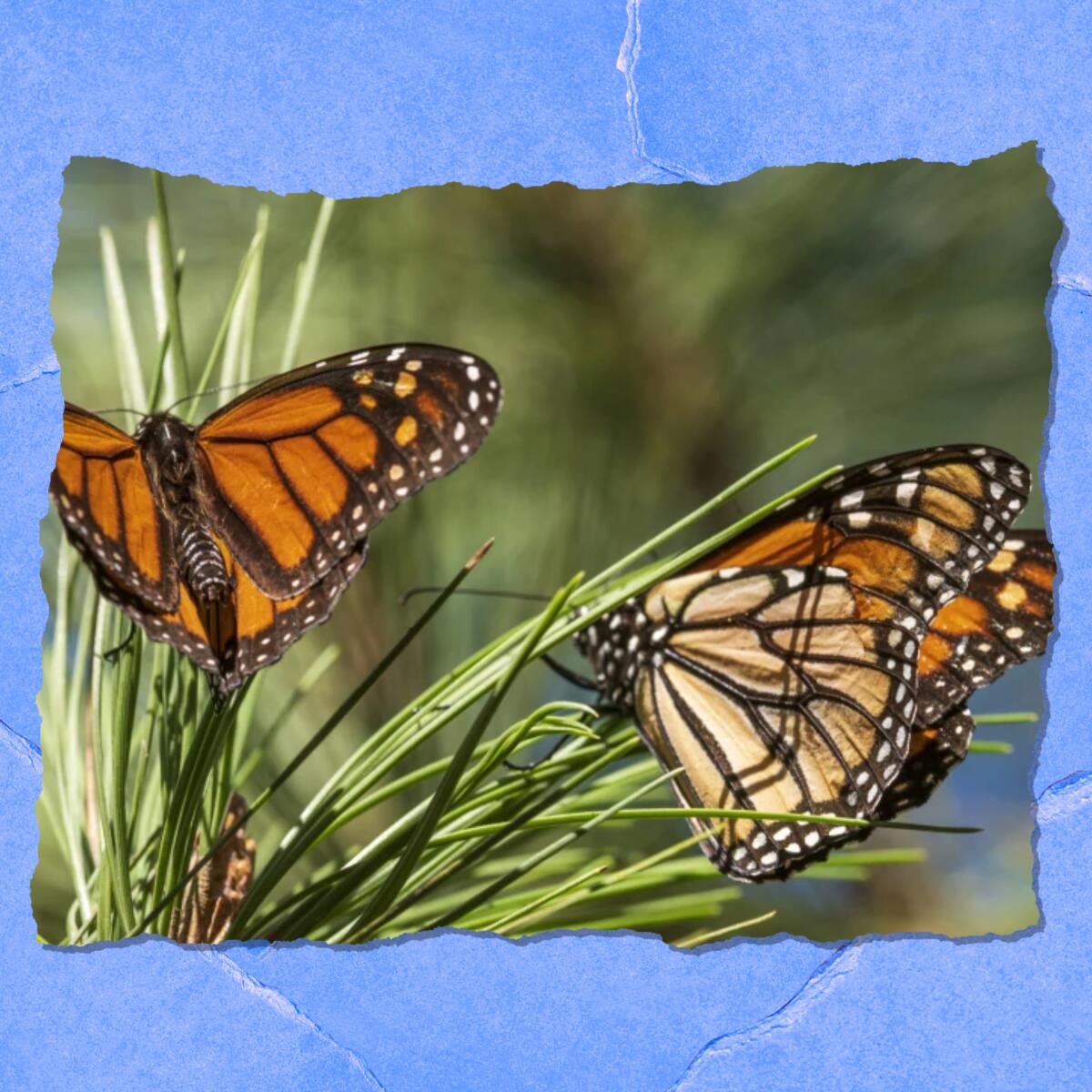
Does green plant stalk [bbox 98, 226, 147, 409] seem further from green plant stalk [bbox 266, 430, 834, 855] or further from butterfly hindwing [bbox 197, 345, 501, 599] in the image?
green plant stalk [bbox 266, 430, 834, 855]

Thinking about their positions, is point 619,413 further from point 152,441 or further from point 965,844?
point 965,844

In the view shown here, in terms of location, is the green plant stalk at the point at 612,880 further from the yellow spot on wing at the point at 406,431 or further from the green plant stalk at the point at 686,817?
the yellow spot on wing at the point at 406,431

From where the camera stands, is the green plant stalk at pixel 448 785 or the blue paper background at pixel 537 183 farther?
the blue paper background at pixel 537 183

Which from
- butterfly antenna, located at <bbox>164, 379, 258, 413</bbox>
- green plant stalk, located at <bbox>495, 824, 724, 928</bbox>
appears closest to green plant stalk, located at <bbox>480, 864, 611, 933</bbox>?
green plant stalk, located at <bbox>495, 824, 724, 928</bbox>

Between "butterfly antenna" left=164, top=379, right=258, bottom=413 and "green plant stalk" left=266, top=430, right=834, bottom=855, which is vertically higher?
"butterfly antenna" left=164, top=379, right=258, bottom=413

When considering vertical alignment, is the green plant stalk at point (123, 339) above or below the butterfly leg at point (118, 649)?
above

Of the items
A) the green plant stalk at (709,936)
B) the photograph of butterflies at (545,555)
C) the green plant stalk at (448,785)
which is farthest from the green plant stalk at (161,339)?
the green plant stalk at (709,936)

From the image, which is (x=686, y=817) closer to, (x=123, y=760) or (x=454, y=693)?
(x=454, y=693)

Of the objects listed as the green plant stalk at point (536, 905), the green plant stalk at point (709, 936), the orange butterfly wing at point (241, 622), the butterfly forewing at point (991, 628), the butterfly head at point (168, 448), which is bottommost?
the green plant stalk at point (709, 936)
